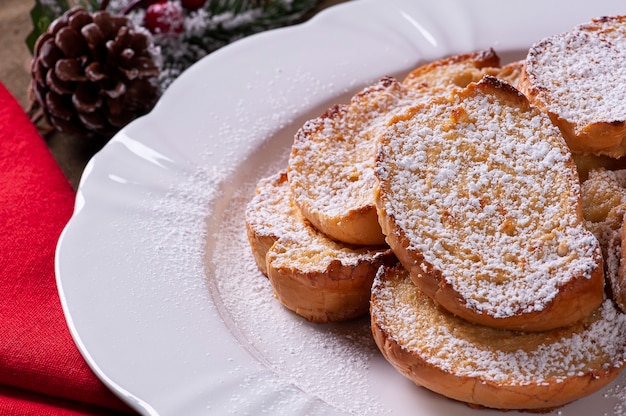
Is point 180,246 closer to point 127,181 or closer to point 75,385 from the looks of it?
point 127,181

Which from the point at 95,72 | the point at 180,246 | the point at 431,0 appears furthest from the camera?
the point at 431,0

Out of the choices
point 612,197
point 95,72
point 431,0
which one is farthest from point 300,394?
point 431,0

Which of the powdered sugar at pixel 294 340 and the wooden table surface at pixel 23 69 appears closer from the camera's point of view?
the powdered sugar at pixel 294 340

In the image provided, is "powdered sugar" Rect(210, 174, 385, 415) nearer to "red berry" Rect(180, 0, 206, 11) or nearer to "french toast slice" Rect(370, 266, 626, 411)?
"french toast slice" Rect(370, 266, 626, 411)

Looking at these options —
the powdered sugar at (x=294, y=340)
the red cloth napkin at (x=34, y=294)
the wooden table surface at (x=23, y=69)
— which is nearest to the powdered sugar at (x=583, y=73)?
the powdered sugar at (x=294, y=340)

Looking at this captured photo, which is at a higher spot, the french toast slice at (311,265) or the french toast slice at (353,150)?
the french toast slice at (353,150)

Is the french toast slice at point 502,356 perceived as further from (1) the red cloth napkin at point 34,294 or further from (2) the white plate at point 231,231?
(1) the red cloth napkin at point 34,294
